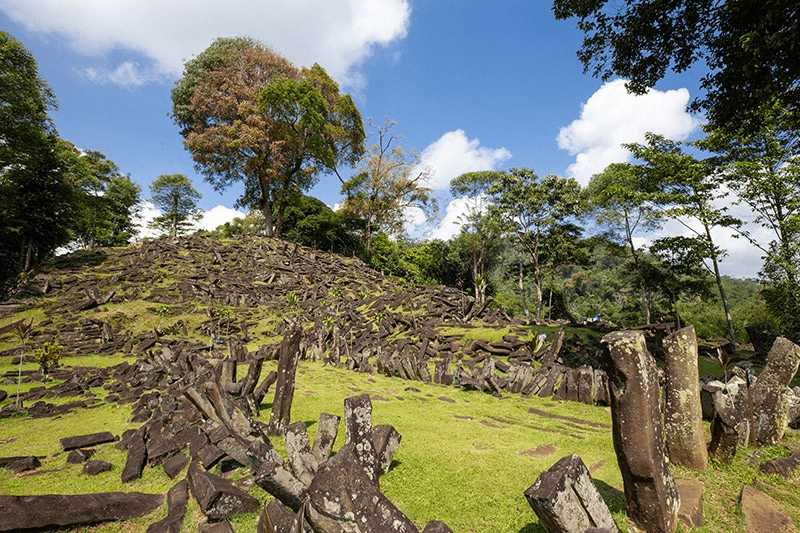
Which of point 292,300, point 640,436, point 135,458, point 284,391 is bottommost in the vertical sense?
point 135,458

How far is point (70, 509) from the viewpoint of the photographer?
3533 mm

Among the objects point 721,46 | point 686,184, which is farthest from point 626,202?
point 721,46

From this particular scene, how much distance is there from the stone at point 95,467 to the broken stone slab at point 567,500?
5748 mm

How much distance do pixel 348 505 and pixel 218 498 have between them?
193 centimetres

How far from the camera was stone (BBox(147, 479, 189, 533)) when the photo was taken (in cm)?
337

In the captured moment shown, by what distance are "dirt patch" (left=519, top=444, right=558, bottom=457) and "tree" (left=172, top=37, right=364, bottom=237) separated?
1212 inches

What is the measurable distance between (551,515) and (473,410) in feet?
18.2

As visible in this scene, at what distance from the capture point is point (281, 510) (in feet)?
9.86

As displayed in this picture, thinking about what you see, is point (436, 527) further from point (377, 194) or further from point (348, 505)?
point (377, 194)

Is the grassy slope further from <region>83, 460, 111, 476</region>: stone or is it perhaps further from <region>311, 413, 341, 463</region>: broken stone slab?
<region>311, 413, 341, 463</region>: broken stone slab

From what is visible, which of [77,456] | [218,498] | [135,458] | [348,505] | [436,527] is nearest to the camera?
[436,527]

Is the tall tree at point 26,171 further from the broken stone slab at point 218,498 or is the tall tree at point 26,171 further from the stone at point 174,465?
the broken stone slab at point 218,498

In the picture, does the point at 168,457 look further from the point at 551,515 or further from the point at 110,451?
the point at 551,515

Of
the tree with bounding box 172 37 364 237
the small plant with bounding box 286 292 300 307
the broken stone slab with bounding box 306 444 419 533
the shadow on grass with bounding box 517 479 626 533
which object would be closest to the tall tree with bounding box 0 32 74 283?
the tree with bounding box 172 37 364 237
